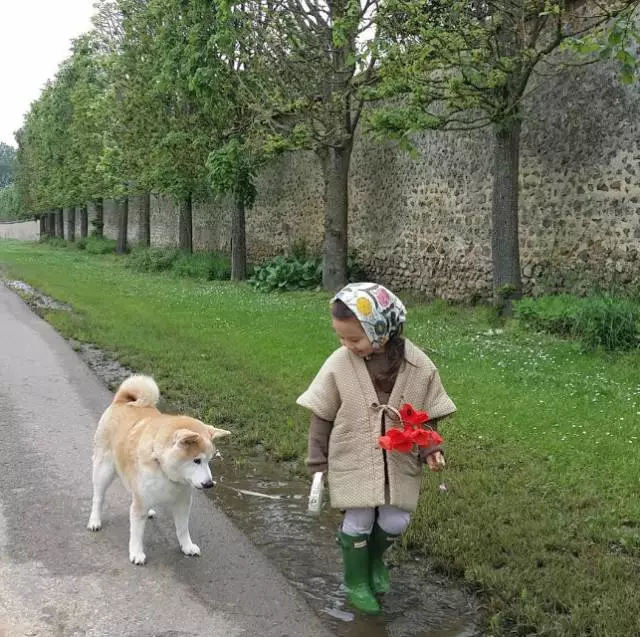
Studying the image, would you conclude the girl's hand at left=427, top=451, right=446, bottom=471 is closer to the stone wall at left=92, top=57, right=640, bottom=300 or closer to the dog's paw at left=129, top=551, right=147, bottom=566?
the dog's paw at left=129, top=551, right=147, bottom=566

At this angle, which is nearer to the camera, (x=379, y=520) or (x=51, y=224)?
(x=379, y=520)


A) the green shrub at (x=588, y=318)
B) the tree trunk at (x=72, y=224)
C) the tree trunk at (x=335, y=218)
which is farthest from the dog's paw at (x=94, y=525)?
the tree trunk at (x=72, y=224)

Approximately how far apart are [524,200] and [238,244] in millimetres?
9629

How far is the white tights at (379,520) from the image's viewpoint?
3.73 meters

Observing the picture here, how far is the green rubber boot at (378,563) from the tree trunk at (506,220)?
9267 millimetres

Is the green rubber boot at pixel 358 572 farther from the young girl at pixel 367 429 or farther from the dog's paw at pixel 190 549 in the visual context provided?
the dog's paw at pixel 190 549

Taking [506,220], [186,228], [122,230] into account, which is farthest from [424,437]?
[122,230]

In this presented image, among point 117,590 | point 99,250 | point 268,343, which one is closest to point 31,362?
point 268,343

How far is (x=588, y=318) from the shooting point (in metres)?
10.2

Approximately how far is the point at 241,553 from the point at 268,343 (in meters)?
6.41

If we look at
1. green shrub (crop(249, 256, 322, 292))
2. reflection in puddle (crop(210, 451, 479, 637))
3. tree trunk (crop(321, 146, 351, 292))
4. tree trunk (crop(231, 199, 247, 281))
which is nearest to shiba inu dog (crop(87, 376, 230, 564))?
reflection in puddle (crop(210, 451, 479, 637))

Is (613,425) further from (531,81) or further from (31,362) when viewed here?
(531,81)

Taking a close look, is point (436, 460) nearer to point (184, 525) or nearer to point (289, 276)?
point (184, 525)

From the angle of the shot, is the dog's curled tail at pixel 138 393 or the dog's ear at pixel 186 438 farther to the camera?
the dog's curled tail at pixel 138 393
